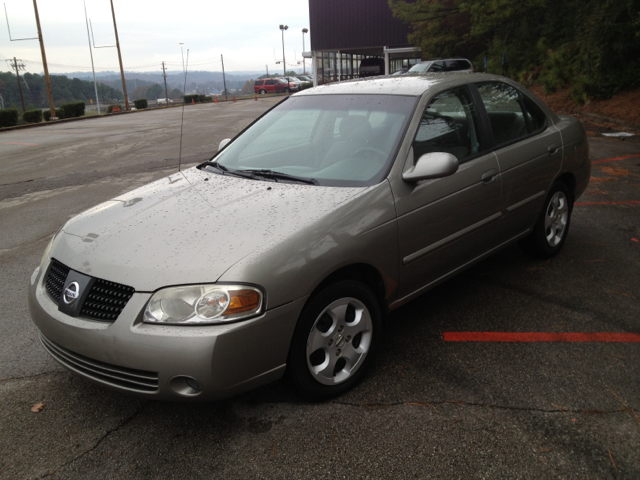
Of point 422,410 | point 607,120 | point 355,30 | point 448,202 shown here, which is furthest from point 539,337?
point 355,30

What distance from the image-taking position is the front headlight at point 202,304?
2.45 metres

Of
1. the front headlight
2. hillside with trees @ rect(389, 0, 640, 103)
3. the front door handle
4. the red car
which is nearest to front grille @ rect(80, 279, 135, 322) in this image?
the front headlight

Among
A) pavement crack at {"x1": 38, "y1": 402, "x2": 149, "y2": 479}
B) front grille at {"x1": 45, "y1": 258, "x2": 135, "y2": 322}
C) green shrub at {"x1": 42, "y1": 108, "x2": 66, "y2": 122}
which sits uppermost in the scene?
green shrub at {"x1": 42, "y1": 108, "x2": 66, "y2": 122}

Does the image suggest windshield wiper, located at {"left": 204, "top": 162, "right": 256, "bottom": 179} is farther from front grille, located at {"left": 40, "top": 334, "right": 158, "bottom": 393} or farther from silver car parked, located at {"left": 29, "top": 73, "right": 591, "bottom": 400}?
front grille, located at {"left": 40, "top": 334, "right": 158, "bottom": 393}

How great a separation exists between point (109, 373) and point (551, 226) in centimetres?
382

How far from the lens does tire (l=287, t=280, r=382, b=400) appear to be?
272cm

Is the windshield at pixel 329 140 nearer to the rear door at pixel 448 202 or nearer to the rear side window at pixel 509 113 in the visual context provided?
the rear door at pixel 448 202

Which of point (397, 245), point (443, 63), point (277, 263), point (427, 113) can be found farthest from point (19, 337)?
point (443, 63)

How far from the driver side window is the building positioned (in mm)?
38036

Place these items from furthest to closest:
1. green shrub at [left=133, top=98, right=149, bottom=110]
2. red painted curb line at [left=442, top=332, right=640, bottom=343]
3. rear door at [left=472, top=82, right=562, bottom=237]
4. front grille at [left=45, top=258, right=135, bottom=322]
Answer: green shrub at [left=133, top=98, right=149, bottom=110], rear door at [left=472, top=82, right=562, bottom=237], red painted curb line at [left=442, top=332, right=640, bottom=343], front grille at [left=45, top=258, right=135, bottom=322]

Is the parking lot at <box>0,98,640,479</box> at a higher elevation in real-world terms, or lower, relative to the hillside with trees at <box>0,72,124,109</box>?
lower

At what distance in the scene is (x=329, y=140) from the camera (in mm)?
3650

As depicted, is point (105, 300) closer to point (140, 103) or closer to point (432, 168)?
point (432, 168)

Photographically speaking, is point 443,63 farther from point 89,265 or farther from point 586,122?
point 89,265
